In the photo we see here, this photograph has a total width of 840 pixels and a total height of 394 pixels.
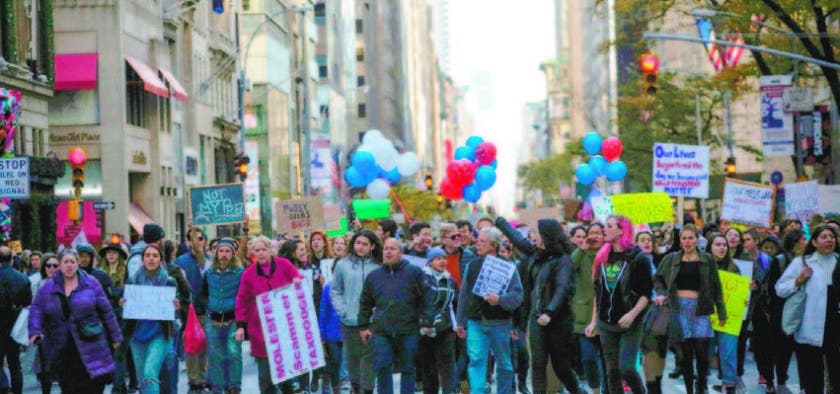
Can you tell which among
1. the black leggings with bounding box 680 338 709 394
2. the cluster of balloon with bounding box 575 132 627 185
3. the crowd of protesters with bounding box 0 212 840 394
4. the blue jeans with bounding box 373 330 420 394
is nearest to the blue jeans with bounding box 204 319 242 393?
the crowd of protesters with bounding box 0 212 840 394

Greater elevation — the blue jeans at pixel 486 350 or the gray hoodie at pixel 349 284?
the gray hoodie at pixel 349 284

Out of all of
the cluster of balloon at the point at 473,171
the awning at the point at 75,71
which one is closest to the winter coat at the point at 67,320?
the cluster of balloon at the point at 473,171

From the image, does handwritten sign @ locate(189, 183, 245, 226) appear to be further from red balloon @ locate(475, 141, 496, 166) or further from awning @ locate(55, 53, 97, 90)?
awning @ locate(55, 53, 97, 90)

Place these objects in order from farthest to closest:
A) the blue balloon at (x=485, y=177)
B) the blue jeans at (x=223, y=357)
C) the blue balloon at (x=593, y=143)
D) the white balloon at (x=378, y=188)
Answer: the blue balloon at (x=593, y=143) < the white balloon at (x=378, y=188) < the blue balloon at (x=485, y=177) < the blue jeans at (x=223, y=357)

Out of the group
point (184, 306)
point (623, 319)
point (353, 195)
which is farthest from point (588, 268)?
point (353, 195)

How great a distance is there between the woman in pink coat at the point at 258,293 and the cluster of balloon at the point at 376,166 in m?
23.9

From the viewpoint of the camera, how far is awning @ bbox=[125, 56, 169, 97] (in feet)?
171

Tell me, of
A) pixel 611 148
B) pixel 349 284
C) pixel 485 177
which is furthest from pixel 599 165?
pixel 349 284

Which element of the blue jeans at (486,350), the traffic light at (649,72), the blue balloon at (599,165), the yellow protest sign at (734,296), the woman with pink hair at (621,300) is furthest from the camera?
the blue balloon at (599,165)

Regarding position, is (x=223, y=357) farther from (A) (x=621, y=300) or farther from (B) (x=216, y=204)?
(B) (x=216, y=204)

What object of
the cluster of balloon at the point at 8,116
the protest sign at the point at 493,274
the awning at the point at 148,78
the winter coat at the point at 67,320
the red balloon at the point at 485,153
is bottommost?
the winter coat at the point at 67,320

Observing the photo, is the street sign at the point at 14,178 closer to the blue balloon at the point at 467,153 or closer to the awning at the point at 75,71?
the blue balloon at the point at 467,153

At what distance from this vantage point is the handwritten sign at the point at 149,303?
679 inches

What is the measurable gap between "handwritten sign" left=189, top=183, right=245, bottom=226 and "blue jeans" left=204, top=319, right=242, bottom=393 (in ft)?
40.7
